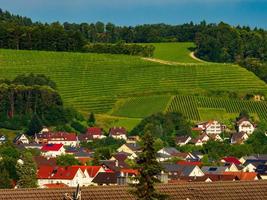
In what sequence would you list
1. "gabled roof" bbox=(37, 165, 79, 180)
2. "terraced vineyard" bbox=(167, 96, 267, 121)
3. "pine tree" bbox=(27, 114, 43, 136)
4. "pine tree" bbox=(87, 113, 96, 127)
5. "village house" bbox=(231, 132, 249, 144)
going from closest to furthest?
"gabled roof" bbox=(37, 165, 79, 180) → "village house" bbox=(231, 132, 249, 144) → "pine tree" bbox=(27, 114, 43, 136) → "pine tree" bbox=(87, 113, 96, 127) → "terraced vineyard" bbox=(167, 96, 267, 121)

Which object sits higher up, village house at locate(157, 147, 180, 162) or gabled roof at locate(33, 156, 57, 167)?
gabled roof at locate(33, 156, 57, 167)

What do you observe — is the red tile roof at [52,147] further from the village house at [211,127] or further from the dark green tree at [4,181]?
the dark green tree at [4,181]

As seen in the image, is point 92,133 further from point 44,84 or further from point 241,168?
point 241,168

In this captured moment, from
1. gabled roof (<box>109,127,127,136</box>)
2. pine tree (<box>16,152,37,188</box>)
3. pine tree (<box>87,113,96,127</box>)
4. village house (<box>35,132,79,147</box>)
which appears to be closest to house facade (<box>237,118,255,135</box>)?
gabled roof (<box>109,127,127,136</box>)

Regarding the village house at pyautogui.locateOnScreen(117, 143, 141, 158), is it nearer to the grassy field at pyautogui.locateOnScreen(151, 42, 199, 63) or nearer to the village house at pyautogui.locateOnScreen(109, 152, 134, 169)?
the village house at pyautogui.locateOnScreen(109, 152, 134, 169)

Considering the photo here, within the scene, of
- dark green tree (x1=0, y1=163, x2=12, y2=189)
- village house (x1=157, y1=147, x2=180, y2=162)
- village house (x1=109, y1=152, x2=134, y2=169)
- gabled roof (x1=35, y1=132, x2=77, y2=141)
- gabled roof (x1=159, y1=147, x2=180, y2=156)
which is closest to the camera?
dark green tree (x1=0, y1=163, x2=12, y2=189)

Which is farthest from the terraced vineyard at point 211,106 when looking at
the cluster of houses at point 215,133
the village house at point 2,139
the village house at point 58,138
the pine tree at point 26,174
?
the pine tree at point 26,174
